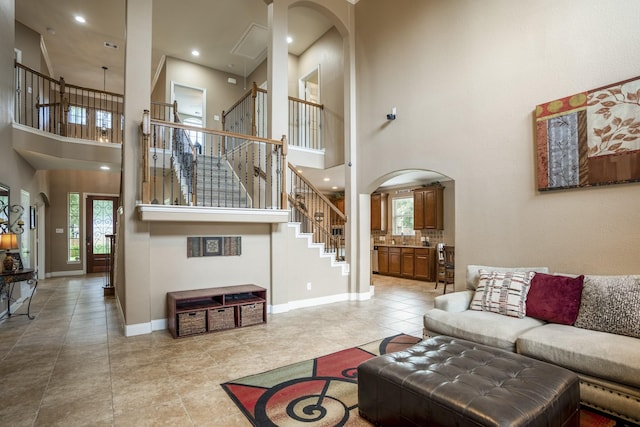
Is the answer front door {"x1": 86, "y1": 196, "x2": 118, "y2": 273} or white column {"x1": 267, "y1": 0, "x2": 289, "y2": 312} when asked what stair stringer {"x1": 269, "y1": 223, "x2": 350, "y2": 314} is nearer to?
white column {"x1": 267, "y1": 0, "x2": 289, "y2": 312}

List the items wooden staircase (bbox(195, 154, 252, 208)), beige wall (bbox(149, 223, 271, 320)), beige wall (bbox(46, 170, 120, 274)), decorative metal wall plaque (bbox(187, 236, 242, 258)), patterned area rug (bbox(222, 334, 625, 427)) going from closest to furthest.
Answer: patterned area rug (bbox(222, 334, 625, 427)) → beige wall (bbox(149, 223, 271, 320)) → decorative metal wall plaque (bbox(187, 236, 242, 258)) → wooden staircase (bbox(195, 154, 252, 208)) → beige wall (bbox(46, 170, 120, 274))

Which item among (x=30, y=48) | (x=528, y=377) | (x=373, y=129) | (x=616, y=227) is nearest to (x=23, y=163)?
(x=30, y=48)

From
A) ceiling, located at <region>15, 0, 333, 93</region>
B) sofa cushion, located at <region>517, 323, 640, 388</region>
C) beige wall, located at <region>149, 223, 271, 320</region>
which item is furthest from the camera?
ceiling, located at <region>15, 0, 333, 93</region>

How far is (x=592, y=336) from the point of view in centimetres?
259

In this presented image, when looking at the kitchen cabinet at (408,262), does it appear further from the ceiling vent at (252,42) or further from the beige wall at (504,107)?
the ceiling vent at (252,42)

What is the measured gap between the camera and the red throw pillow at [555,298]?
2975mm

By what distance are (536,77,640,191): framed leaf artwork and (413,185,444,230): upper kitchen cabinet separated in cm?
516

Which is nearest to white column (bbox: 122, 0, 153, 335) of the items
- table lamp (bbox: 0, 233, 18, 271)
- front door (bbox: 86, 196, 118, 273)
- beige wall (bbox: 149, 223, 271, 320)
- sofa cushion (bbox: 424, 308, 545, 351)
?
beige wall (bbox: 149, 223, 271, 320)

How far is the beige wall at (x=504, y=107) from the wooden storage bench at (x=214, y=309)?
290cm

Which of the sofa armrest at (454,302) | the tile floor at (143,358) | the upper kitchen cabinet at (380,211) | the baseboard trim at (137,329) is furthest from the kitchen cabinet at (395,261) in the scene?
the baseboard trim at (137,329)

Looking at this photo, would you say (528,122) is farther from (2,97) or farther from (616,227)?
(2,97)

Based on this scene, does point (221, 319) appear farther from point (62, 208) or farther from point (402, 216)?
point (62, 208)

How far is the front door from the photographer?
10164mm

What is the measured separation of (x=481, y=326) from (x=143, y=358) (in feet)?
11.3
